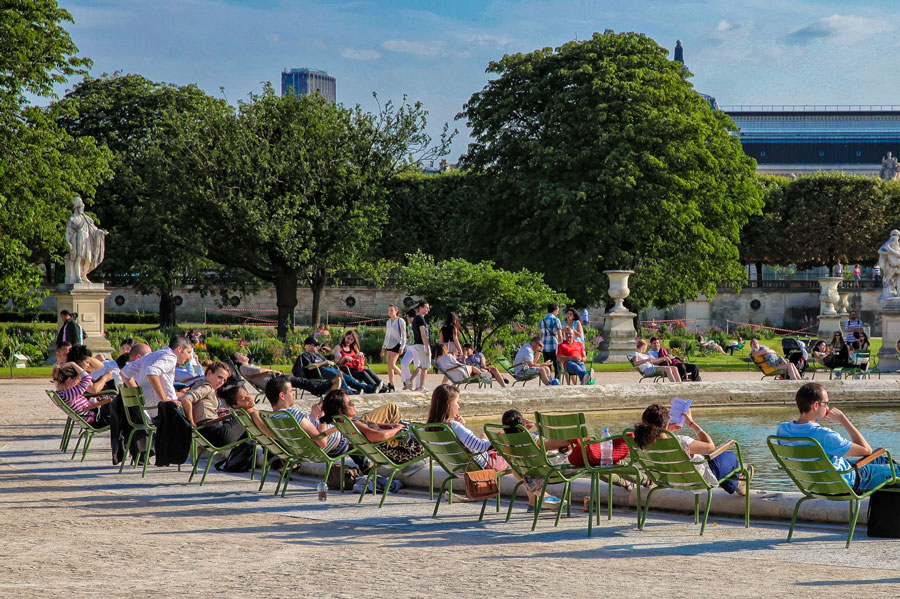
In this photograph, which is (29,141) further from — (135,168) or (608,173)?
(608,173)

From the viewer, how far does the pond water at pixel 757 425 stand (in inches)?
430

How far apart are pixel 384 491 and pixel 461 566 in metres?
2.26

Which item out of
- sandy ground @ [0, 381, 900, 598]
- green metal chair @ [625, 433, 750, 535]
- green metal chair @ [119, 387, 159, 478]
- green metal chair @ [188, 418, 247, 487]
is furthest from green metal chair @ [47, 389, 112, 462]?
green metal chair @ [625, 433, 750, 535]

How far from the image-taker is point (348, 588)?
5441 millimetres

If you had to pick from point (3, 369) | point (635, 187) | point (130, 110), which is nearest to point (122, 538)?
point (3, 369)

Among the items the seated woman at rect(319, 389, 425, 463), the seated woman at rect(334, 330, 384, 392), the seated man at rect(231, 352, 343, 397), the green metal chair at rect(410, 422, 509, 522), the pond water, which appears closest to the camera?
the green metal chair at rect(410, 422, 509, 522)

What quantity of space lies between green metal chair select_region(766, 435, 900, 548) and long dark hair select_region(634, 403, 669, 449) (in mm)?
639

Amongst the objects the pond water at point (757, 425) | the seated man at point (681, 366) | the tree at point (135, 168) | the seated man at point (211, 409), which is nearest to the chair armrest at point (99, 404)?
the seated man at point (211, 409)

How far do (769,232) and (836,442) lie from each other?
4415cm

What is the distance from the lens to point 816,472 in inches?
257

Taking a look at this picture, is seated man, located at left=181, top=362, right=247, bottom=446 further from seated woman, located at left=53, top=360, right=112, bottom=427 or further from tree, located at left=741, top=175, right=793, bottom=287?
tree, located at left=741, top=175, right=793, bottom=287

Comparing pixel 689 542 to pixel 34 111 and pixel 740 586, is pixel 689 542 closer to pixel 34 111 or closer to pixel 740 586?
pixel 740 586

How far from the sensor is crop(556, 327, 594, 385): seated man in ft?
55.9

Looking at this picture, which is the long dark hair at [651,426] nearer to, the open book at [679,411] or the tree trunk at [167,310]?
the open book at [679,411]
